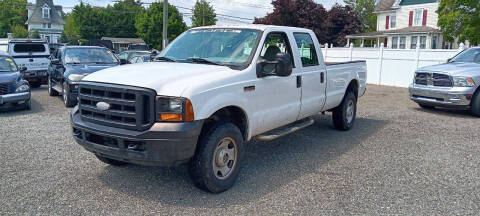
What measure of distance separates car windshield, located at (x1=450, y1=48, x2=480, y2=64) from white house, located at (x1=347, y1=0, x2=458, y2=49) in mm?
23528

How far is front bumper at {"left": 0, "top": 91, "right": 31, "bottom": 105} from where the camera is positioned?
9.31 m

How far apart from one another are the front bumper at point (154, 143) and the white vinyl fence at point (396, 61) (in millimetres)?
14208

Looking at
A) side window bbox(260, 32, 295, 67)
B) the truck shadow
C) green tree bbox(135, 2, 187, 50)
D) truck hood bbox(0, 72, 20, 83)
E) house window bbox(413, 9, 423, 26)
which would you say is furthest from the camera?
green tree bbox(135, 2, 187, 50)

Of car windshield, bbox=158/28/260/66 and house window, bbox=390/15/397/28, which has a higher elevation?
house window, bbox=390/15/397/28

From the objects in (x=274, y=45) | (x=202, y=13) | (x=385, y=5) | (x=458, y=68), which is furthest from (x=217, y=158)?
(x=202, y=13)

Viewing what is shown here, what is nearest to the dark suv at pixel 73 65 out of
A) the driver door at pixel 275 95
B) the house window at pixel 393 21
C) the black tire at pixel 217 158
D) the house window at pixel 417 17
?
the driver door at pixel 275 95

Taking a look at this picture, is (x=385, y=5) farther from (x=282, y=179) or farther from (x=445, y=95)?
(x=282, y=179)

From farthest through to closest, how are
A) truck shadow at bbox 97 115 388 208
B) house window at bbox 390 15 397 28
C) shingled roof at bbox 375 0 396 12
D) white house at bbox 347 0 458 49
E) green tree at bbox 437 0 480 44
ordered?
shingled roof at bbox 375 0 396 12
house window at bbox 390 15 397 28
white house at bbox 347 0 458 49
green tree at bbox 437 0 480 44
truck shadow at bbox 97 115 388 208

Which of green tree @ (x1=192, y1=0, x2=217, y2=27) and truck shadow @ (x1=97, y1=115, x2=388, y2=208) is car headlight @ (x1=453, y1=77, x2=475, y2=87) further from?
green tree @ (x1=192, y1=0, x2=217, y2=27)

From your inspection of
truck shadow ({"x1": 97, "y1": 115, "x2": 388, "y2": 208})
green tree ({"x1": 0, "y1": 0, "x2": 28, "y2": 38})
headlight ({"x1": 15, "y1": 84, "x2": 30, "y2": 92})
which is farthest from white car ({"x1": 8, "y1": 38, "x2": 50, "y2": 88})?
green tree ({"x1": 0, "y1": 0, "x2": 28, "y2": 38})

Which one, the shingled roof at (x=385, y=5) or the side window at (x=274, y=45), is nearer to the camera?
the side window at (x=274, y=45)

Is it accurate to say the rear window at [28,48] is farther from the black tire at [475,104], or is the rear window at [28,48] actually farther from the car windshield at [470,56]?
the black tire at [475,104]

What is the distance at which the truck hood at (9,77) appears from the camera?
31.0ft

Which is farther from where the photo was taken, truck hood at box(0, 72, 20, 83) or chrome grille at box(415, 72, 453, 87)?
chrome grille at box(415, 72, 453, 87)
